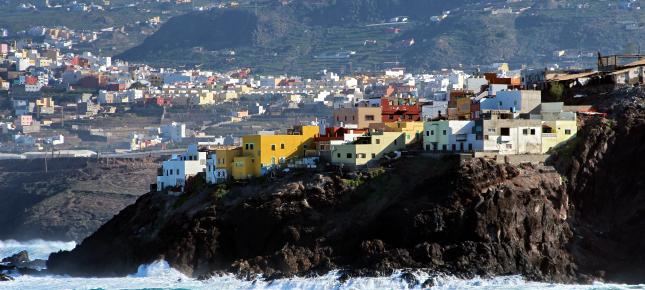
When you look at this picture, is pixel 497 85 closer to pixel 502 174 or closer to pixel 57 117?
pixel 502 174

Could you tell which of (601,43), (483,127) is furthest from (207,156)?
(601,43)

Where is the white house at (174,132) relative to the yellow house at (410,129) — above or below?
below

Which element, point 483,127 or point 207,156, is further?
point 207,156

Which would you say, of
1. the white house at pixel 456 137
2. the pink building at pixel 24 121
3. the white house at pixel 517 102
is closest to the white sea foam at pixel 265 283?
the white house at pixel 456 137

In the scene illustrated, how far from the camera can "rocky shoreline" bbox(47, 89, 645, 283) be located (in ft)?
213

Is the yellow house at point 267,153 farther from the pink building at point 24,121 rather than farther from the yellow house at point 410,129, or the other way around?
the pink building at point 24,121

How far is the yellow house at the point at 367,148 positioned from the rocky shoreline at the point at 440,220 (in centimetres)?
120

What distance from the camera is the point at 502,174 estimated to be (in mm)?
67188

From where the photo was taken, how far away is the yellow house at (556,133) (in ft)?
232

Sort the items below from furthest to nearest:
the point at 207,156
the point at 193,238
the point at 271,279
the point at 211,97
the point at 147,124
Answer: the point at 211,97 → the point at 147,124 → the point at 207,156 → the point at 193,238 → the point at 271,279

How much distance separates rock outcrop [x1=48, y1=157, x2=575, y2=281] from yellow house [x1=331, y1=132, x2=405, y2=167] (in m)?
1.33

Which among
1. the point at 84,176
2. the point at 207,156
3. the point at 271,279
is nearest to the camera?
the point at 271,279

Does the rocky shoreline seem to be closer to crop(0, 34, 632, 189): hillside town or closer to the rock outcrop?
the rock outcrop

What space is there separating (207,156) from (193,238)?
32.4 ft
